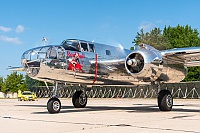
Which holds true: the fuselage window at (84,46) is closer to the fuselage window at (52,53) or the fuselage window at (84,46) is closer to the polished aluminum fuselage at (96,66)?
the polished aluminum fuselage at (96,66)

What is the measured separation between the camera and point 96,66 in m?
16.0

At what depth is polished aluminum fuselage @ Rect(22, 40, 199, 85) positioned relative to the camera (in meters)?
14.2

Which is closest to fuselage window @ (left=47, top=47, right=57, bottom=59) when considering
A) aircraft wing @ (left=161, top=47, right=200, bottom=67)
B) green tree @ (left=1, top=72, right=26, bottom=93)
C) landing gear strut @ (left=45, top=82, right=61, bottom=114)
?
landing gear strut @ (left=45, top=82, right=61, bottom=114)

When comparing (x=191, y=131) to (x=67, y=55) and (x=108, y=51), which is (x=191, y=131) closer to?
(x=67, y=55)

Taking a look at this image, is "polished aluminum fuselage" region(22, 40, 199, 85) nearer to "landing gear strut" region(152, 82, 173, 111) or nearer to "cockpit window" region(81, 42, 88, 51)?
"cockpit window" region(81, 42, 88, 51)

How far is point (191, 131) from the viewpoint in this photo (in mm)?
8461

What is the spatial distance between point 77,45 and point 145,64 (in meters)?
3.66

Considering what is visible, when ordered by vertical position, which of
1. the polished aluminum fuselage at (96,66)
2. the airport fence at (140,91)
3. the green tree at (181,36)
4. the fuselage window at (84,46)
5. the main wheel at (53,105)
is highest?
the green tree at (181,36)

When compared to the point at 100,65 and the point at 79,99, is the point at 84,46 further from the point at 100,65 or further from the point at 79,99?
the point at 79,99

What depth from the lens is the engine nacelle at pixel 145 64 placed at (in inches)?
574

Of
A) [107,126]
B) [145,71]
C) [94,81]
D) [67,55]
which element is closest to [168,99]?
[145,71]

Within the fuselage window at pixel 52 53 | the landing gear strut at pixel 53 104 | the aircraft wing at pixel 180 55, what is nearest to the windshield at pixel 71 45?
the fuselage window at pixel 52 53

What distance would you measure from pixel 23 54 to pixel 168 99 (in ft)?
26.1

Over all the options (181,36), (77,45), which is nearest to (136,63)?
(77,45)
